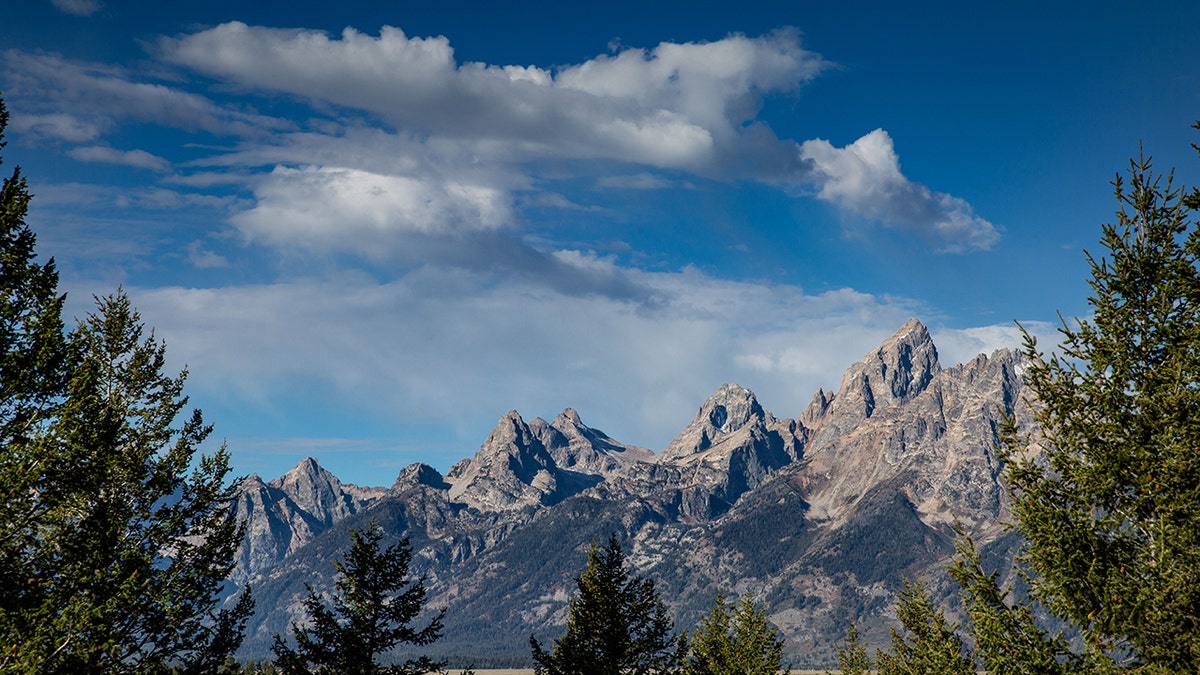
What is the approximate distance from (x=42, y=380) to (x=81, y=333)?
142cm

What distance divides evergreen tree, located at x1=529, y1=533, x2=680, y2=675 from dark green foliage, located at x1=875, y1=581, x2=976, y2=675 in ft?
35.6

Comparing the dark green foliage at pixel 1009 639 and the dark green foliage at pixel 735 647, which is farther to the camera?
the dark green foliage at pixel 735 647

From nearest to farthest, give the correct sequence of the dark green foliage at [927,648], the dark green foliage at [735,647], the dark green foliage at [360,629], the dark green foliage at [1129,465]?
the dark green foliage at [1129,465] → the dark green foliage at [927,648] → the dark green foliage at [360,629] → the dark green foliage at [735,647]

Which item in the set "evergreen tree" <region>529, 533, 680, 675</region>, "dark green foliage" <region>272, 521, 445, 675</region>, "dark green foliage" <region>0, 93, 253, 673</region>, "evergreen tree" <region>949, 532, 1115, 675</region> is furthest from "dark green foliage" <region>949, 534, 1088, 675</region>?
"dark green foliage" <region>272, 521, 445, 675</region>

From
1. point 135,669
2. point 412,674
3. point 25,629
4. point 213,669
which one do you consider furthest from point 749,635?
point 25,629

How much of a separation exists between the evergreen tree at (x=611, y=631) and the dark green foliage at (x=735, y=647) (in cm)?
162

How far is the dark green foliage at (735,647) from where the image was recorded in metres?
37.4

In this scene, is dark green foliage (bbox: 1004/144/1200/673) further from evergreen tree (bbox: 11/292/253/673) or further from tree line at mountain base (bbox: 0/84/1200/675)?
evergreen tree (bbox: 11/292/253/673)

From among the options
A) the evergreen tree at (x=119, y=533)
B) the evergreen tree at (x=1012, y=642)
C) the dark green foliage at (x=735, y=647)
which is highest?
the evergreen tree at (x=119, y=533)

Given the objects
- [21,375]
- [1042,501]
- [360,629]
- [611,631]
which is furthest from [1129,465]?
[360,629]

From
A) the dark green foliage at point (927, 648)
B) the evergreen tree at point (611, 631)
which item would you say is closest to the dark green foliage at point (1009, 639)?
the dark green foliage at point (927, 648)

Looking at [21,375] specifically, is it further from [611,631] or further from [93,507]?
[611,631]

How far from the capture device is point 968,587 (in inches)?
617

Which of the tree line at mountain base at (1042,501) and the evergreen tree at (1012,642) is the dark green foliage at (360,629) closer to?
the tree line at mountain base at (1042,501)
